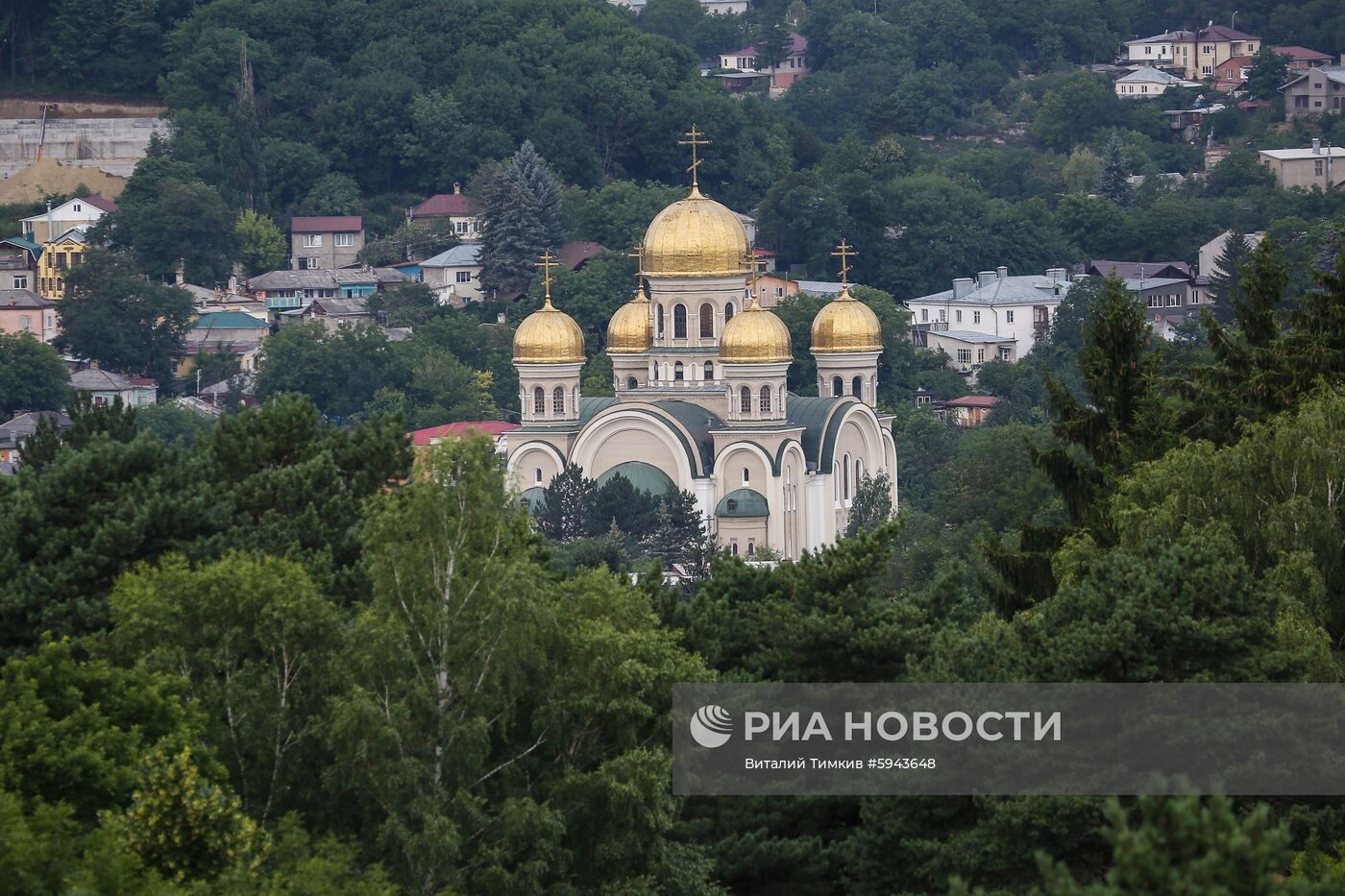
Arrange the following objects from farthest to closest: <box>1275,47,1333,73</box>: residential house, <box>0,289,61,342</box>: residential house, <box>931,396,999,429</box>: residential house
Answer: <box>1275,47,1333,73</box>: residential house < <box>0,289,61,342</box>: residential house < <box>931,396,999,429</box>: residential house

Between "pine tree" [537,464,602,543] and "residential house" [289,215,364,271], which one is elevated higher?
"residential house" [289,215,364,271]

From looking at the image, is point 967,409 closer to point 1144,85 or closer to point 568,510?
point 568,510

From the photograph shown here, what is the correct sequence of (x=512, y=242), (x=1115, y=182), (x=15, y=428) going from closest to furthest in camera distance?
(x=15, y=428) → (x=512, y=242) → (x=1115, y=182)

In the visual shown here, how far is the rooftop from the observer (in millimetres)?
93688

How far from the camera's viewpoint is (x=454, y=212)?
9538 centimetres

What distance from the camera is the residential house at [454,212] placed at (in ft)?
309

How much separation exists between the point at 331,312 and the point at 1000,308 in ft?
52.7

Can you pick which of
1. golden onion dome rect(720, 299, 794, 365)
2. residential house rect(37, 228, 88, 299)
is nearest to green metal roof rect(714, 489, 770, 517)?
golden onion dome rect(720, 299, 794, 365)

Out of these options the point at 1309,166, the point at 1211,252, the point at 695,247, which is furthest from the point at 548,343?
the point at 1309,166

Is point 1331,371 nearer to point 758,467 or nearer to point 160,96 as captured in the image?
point 758,467

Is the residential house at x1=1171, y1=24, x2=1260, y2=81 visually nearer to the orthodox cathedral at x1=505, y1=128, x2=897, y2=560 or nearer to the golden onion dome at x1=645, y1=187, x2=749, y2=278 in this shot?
the orthodox cathedral at x1=505, y1=128, x2=897, y2=560

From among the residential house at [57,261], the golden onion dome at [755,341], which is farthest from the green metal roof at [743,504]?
the residential house at [57,261]

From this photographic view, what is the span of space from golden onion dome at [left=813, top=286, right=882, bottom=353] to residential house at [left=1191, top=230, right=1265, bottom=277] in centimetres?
3133

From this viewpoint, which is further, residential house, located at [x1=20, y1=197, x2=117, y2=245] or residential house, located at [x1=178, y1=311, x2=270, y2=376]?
residential house, located at [x1=20, y1=197, x2=117, y2=245]
